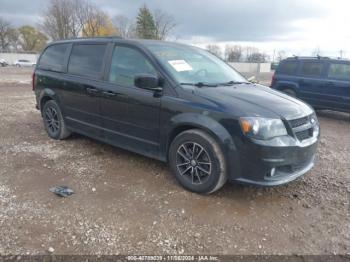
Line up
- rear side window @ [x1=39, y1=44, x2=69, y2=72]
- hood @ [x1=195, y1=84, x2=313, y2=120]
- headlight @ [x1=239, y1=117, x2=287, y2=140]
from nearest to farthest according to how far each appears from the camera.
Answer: headlight @ [x1=239, y1=117, x2=287, y2=140] → hood @ [x1=195, y1=84, x2=313, y2=120] → rear side window @ [x1=39, y1=44, x2=69, y2=72]

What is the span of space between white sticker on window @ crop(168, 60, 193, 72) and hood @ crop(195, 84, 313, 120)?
447 mm

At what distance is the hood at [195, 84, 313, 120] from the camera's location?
3.18m

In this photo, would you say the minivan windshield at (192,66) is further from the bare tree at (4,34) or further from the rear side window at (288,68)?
the bare tree at (4,34)

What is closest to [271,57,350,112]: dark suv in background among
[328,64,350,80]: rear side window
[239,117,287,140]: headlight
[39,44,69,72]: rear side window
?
[328,64,350,80]: rear side window

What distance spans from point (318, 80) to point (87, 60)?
6.82m

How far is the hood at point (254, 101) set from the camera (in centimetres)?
318

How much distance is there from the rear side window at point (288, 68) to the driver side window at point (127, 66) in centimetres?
676

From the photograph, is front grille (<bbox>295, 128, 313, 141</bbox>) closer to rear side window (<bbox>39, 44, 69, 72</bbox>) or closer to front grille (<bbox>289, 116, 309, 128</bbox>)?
front grille (<bbox>289, 116, 309, 128</bbox>)

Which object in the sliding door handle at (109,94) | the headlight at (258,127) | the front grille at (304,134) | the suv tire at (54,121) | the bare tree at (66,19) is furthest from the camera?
the bare tree at (66,19)

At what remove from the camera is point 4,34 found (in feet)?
232

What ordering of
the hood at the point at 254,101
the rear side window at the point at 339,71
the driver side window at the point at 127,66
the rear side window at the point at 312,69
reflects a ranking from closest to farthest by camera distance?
the hood at the point at 254,101
the driver side window at the point at 127,66
the rear side window at the point at 339,71
the rear side window at the point at 312,69

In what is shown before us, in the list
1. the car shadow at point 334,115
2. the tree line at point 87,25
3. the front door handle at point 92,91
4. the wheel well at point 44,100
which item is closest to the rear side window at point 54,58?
the wheel well at point 44,100

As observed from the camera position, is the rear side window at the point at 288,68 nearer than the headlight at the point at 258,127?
No

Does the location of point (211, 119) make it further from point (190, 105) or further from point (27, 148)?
point (27, 148)
